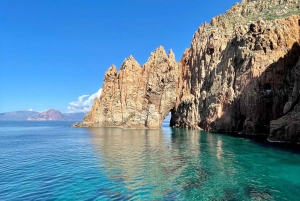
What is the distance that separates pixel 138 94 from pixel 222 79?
38661 millimetres

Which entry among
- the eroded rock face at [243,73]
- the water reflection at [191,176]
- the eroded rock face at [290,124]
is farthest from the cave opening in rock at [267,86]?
the water reflection at [191,176]

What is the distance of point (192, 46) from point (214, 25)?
45.4ft

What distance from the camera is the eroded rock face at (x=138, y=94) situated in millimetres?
→ 92188

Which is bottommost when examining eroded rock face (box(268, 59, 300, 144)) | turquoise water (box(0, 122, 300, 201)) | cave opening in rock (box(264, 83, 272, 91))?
turquoise water (box(0, 122, 300, 201))

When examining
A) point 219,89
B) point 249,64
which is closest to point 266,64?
point 249,64

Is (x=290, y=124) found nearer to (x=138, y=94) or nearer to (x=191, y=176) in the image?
(x=191, y=176)

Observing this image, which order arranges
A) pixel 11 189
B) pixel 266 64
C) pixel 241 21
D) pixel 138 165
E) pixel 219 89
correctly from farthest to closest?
pixel 241 21 < pixel 219 89 < pixel 266 64 < pixel 138 165 < pixel 11 189

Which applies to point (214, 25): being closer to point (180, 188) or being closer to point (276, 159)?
point (276, 159)

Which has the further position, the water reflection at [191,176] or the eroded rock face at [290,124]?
the eroded rock face at [290,124]

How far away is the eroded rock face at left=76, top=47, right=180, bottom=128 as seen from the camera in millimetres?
92188

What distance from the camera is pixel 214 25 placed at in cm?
10512

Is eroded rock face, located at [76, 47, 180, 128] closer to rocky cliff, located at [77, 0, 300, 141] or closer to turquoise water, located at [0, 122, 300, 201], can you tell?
rocky cliff, located at [77, 0, 300, 141]

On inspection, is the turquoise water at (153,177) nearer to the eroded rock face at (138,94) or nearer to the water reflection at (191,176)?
the water reflection at (191,176)

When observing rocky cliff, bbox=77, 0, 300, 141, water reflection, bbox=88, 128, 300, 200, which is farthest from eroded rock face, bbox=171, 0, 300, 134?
water reflection, bbox=88, 128, 300, 200
